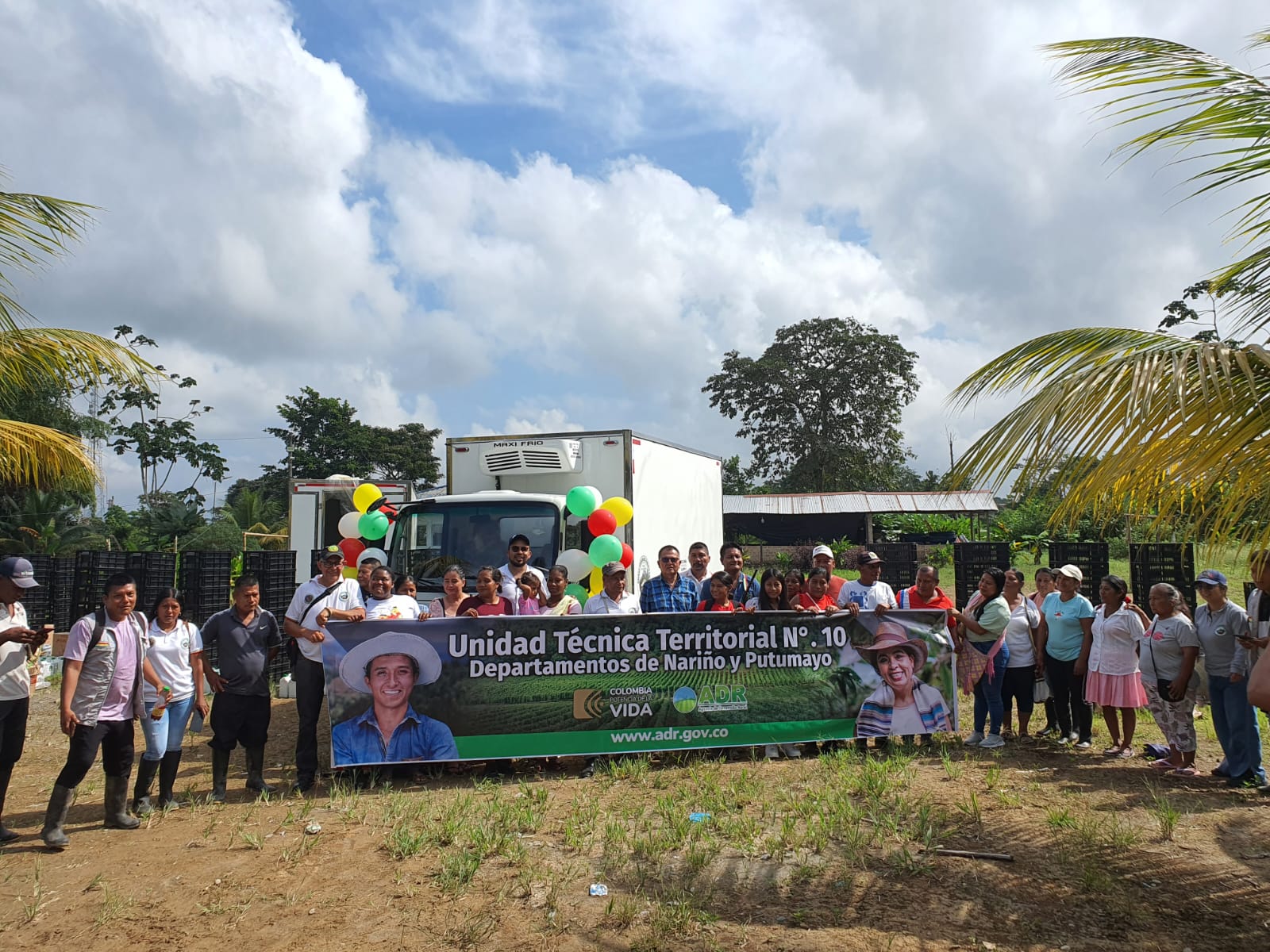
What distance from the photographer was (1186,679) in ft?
22.8

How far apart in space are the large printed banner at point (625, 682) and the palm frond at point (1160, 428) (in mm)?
3314

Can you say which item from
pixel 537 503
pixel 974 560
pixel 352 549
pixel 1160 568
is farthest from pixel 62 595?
pixel 1160 568

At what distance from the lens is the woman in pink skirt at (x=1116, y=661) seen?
7.47m

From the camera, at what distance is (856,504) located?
117 feet

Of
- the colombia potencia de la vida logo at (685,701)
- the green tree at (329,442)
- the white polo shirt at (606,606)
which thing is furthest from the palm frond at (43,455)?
the green tree at (329,442)

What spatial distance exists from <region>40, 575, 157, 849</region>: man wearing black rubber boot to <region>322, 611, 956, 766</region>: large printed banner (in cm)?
140

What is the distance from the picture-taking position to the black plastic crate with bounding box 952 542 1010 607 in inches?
549

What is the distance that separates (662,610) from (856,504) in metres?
29.1

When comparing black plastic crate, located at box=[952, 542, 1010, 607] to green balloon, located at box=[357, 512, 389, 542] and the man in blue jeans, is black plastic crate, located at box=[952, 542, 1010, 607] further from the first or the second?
the man in blue jeans

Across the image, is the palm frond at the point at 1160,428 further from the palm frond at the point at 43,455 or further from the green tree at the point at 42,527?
the green tree at the point at 42,527

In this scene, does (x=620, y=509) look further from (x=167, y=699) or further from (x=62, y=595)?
(x=62, y=595)

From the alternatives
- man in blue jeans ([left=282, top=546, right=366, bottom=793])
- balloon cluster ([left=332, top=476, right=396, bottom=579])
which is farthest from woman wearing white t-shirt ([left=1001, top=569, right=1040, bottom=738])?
balloon cluster ([left=332, top=476, right=396, bottom=579])

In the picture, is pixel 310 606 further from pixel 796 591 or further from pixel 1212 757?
pixel 1212 757

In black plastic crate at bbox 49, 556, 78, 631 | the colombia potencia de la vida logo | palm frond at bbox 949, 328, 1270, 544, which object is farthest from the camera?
black plastic crate at bbox 49, 556, 78, 631
